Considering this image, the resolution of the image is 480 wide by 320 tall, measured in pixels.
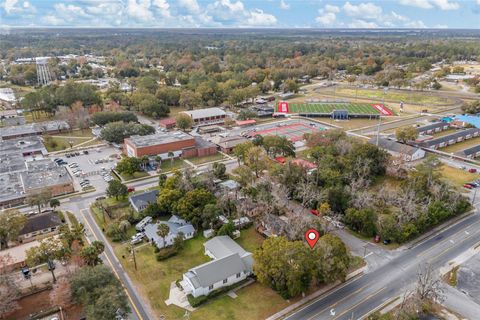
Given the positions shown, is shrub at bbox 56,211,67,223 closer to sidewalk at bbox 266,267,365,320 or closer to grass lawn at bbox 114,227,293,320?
grass lawn at bbox 114,227,293,320

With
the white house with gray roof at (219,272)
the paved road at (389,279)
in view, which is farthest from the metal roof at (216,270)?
the paved road at (389,279)

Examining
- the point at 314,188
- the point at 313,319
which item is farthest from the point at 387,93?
the point at 313,319

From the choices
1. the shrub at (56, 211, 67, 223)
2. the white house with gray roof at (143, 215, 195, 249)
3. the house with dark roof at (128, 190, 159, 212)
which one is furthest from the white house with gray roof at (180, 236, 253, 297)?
the shrub at (56, 211, 67, 223)

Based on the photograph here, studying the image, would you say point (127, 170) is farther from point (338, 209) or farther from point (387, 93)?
point (387, 93)

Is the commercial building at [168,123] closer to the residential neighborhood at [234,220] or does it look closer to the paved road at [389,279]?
the residential neighborhood at [234,220]

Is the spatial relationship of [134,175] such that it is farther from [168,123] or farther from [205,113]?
[205,113]
